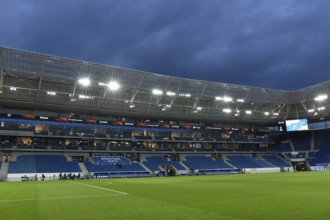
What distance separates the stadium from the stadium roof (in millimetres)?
222

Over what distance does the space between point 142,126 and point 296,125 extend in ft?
133

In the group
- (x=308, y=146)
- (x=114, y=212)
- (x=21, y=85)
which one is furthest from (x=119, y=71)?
(x=308, y=146)

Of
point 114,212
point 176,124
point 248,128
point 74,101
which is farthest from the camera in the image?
point 248,128

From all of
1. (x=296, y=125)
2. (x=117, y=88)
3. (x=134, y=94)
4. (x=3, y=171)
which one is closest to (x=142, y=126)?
(x=134, y=94)

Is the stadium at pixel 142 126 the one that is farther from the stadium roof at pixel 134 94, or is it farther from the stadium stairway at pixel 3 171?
the stadium roof at pixel 134 94

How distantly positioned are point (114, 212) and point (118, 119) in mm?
61712

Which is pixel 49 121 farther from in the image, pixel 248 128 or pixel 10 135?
pixel 248 128

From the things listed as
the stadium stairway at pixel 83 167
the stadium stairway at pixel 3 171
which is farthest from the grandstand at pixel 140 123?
the stadium stairway at pixel 83 167

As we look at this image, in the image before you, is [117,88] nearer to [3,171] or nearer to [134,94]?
[134,94]

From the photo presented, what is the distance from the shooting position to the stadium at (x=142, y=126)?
168 ft

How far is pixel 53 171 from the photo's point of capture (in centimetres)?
5528

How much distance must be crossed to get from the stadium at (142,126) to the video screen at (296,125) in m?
0.27

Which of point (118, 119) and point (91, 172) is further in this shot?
point (118, 119)

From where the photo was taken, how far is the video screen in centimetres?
7194
